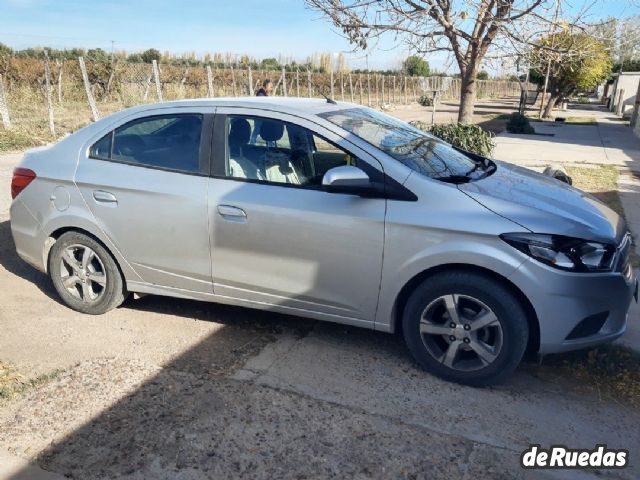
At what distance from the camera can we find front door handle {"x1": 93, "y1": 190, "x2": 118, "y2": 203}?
3.80 meters

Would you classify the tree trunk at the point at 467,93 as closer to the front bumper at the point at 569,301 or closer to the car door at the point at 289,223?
the car door at the point at 289,223

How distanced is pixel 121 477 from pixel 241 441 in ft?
1.87

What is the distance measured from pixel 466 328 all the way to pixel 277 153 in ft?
5.36

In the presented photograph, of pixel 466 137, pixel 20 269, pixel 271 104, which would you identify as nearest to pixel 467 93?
pixel 466 137

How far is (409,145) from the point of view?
3.73 meters

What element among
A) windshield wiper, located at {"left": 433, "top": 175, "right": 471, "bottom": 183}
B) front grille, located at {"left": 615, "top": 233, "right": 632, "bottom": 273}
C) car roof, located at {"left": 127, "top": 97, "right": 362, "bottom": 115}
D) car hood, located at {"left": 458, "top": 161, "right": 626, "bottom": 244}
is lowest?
front grille, located at {"left": 615, "top": 233, "right": 632, "bottom": 273}

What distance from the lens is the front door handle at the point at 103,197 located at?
12.5ft

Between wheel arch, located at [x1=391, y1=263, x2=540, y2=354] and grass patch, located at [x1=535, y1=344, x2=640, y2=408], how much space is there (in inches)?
15.2

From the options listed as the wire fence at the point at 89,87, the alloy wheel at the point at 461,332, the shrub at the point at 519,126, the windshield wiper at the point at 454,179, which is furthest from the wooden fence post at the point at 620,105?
the alloy wheel at the point at 461,332

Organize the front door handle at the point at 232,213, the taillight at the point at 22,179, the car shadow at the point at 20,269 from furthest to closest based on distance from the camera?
the car shadow at the point at 20,269, the taillight at the point at 22,179, the front door handle at the point at 232,213

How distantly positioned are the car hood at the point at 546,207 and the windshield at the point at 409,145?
A: 0.69 ft

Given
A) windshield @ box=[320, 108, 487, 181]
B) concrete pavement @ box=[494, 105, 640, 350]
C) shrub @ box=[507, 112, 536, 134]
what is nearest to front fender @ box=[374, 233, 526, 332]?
windshield @ box=[320, 108, 487, 181]

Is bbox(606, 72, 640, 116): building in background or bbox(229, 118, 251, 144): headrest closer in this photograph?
bbox(229, 118, 251, 144): headrest

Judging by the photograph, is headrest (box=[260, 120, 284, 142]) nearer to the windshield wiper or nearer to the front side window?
the front side window
